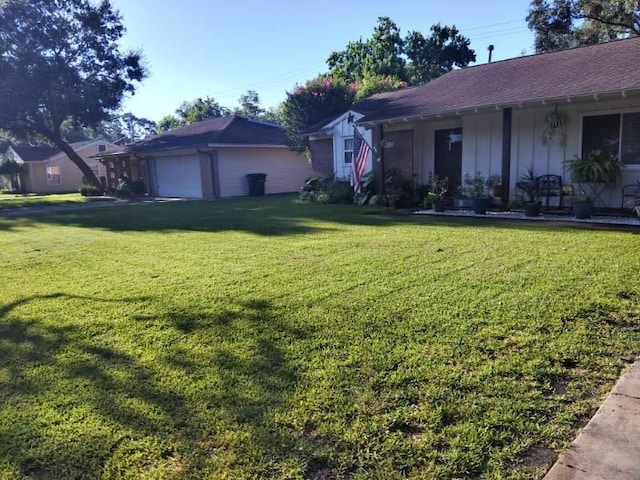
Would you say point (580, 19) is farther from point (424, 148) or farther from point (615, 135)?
point (615, 135)

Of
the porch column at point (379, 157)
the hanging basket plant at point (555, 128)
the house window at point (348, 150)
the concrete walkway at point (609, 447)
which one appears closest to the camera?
the concrete walkway at point (609, 447)

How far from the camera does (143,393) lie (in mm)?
2865

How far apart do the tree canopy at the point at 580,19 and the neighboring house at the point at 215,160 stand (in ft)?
45.2

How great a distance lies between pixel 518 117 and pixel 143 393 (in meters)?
11.2

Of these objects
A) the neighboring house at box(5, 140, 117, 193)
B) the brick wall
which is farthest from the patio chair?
the neighboring house at box(5, 140, 117, 193)

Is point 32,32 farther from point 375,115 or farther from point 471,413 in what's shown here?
point 471,413

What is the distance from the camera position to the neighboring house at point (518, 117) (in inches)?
389

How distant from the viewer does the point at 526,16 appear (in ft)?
78.4

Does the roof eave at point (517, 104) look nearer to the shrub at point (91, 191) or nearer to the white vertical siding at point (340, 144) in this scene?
the white vertical siding at point (340, 144)

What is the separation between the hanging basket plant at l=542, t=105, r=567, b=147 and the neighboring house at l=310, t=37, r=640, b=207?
0.11 feet

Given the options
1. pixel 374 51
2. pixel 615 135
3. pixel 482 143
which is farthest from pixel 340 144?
pixel 374 51

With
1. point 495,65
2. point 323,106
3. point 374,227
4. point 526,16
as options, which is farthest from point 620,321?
point 526,16

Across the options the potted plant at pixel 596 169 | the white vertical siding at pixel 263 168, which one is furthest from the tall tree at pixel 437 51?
the potted plant at pixel 596 169

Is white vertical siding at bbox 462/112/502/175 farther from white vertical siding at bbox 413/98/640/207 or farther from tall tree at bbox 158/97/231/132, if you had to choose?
tall tree at bbox 158/97/231/132
